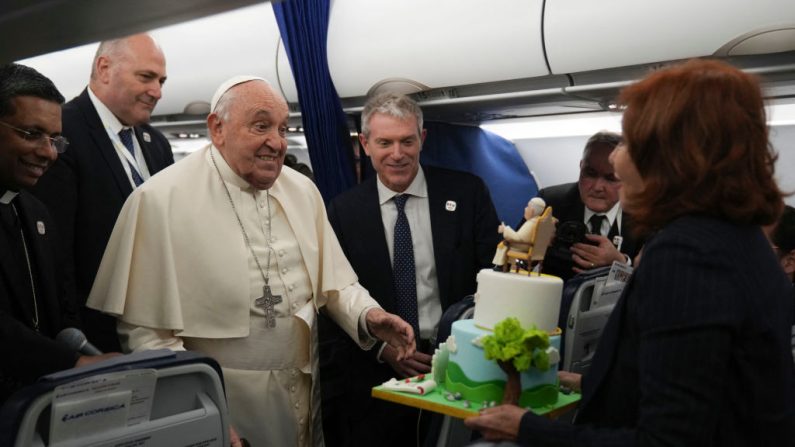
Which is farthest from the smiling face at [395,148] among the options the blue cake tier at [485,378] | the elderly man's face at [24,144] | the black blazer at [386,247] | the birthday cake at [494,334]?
the elderly man's face at [24,144]

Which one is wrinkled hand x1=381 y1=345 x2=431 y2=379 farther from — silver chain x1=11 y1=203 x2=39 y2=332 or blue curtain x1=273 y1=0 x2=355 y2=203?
silver chain x1=11 y1=203 x2=39 y2=332

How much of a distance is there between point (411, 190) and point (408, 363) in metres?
0.98

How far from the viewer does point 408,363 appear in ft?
11.4

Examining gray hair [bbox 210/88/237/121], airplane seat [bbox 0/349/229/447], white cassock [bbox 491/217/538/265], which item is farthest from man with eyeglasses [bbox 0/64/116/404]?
white cassock [bbox 491/217/538/265]

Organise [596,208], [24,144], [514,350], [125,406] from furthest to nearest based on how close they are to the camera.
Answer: [596,208]
[24,144]
[514,350]
[125,406]

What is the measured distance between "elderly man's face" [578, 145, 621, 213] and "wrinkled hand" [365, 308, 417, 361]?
154 cm

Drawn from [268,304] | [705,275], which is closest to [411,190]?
[268,304]

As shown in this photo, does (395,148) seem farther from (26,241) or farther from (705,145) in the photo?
(705,145)

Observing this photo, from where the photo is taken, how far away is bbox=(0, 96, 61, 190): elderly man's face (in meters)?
2.58

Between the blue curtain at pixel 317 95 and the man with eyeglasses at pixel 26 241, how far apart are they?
2025mm

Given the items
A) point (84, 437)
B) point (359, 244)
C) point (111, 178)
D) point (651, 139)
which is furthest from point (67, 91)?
point (651, 139)

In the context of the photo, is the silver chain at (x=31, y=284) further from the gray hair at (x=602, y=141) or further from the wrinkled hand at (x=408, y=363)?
the gray hair at (x=602, y=141)

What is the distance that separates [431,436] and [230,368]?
87 centimetres

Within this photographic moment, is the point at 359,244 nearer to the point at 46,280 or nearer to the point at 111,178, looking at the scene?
the point at 111,178
